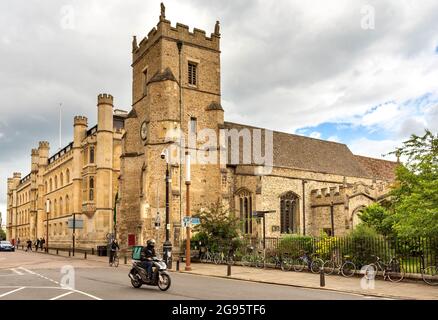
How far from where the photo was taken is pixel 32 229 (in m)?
69.4

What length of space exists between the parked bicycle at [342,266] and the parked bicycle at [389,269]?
3.50 ft

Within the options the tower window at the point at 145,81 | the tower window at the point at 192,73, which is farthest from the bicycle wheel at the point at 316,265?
the tower window at the point at 145,81

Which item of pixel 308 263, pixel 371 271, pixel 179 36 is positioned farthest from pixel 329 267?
pixel 179 36

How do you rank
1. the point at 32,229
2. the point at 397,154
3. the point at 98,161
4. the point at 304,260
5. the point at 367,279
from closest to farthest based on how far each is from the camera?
1. the point at 367,279
2. the point at 397,154
3. the point at 304,260
4. the point at 98,161
5. the point at 32,229

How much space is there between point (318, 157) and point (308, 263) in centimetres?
2486

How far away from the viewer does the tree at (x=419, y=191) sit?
1552 cm

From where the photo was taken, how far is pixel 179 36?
3541 centimetres

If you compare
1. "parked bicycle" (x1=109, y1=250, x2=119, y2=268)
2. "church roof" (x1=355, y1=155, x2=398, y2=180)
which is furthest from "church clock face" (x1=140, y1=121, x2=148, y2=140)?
"church roof" (x1=355, y1=155, x2=398, y2=180)

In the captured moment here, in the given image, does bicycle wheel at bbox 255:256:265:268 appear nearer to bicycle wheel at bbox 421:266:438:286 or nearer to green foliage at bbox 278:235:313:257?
green foliage at bbox 278:235:313:257

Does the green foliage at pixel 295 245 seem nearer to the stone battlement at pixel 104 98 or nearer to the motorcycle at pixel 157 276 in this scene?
the motorcycle at pixel 157 276

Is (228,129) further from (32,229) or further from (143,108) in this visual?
(32,229)

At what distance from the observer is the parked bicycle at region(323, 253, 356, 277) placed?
1861 centimetres
